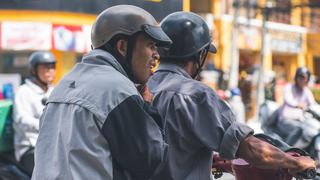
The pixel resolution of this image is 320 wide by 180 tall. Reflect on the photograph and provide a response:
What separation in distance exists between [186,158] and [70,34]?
45.3 feet

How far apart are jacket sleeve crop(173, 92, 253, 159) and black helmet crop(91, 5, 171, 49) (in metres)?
0.38

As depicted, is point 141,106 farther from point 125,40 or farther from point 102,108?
point 125,40

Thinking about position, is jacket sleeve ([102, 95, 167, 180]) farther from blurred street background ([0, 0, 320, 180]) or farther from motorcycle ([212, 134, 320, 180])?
blurred street background ([0, 0, 320, 180])

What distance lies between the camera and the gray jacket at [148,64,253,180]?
2.50 meters

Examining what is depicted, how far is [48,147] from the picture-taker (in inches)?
84.1

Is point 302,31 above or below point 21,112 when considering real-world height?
below

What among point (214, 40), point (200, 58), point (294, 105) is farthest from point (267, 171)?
point (214, 40)

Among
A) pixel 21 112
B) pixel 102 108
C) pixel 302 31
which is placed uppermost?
pixel 102 108

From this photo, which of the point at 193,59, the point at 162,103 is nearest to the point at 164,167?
the point at 162,103

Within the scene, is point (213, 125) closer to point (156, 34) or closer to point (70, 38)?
Answer: point (156, 34)

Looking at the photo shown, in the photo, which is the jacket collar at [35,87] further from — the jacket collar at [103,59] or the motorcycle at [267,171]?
the jacket collar at [103,59]

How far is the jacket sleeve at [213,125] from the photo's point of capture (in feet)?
8.18

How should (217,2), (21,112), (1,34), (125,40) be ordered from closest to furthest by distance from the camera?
(125,40)
(21,112)
(1,34)
(217,2)

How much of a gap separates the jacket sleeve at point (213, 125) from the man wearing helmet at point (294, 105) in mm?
4984
